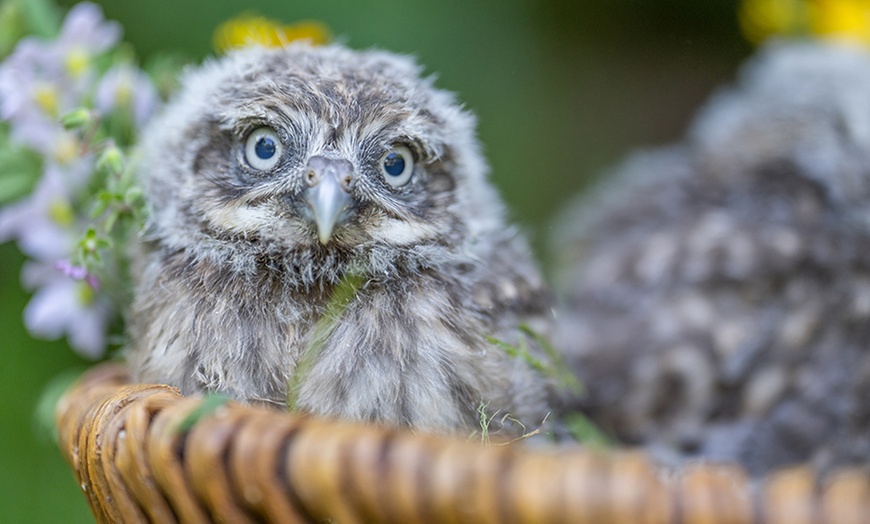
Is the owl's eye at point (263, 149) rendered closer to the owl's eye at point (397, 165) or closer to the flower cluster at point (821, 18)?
the owl's eye at point (397, 165)

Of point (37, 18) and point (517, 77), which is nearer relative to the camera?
point (37, 18)

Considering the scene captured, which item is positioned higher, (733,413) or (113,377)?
(113,377)

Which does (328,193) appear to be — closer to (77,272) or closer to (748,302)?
(77,272)

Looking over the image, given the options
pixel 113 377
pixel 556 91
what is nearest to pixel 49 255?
pixel 113 377

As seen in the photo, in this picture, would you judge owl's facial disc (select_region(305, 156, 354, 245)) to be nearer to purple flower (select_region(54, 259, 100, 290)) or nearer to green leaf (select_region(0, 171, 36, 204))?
purple flower (select_region(54, 259, 100, 290))

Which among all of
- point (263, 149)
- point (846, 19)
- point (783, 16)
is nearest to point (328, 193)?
point (263, 149)

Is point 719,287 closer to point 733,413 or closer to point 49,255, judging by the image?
point 733,413

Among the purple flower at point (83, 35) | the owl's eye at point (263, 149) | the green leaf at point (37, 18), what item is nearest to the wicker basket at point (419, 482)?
the owl's eye at point (263, 149)
